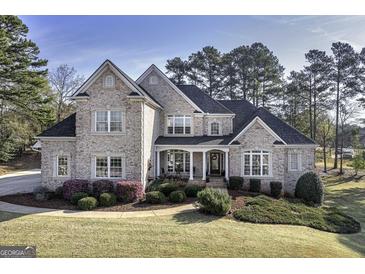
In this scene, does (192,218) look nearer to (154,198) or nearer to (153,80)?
(154,198)

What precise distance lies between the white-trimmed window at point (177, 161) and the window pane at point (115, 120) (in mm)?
6631

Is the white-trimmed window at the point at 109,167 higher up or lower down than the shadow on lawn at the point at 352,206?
higher up

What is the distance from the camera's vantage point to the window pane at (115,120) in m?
17.4

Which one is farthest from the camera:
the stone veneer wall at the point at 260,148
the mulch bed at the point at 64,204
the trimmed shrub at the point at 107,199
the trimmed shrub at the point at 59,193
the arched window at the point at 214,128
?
the arched window at the point at 214,128

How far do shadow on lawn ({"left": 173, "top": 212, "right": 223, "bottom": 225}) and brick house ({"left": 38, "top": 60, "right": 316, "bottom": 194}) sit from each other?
4.98 metres

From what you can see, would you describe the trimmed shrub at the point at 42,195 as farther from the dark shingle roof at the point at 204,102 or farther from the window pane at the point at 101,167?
the dark shingle roof at the point at 204,102

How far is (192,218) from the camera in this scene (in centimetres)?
1290

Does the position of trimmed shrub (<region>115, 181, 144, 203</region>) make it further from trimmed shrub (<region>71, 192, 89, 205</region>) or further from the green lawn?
the green lawn

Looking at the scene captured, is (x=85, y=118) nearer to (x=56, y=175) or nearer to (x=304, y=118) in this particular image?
(x=56, y=175)

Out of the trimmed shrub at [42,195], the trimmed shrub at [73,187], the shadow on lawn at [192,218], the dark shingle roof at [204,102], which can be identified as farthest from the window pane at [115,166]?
the dark shingle roof at [204,102]

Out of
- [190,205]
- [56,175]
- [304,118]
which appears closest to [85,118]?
[56,175]

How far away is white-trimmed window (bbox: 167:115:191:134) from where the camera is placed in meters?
22.7

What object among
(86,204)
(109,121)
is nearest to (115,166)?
(109,121)

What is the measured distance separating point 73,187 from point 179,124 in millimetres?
10064
